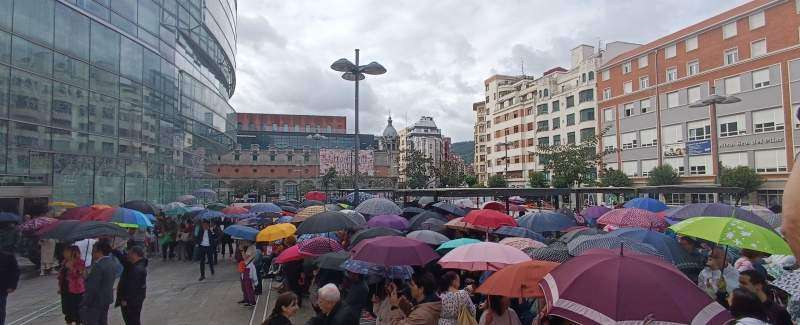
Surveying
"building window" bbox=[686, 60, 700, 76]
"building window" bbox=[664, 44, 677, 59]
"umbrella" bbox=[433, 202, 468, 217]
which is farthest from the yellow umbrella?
"building window" bbox=[664, 44, 677, 59]

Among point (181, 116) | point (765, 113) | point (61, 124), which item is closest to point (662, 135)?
point (765, 113)

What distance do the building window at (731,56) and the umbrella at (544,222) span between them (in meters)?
36.3

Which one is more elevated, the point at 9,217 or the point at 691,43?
the point at 691,43

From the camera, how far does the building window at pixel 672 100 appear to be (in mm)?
43688

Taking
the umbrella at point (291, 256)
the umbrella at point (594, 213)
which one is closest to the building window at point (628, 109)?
the umbrella at point (594, 213)

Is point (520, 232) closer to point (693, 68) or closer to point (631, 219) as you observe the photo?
point (631, 219)

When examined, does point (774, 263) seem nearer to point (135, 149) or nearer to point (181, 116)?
point (135, 149)

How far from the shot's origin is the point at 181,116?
3197 centimetres

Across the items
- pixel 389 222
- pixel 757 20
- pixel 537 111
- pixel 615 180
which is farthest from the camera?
pixel 537 111

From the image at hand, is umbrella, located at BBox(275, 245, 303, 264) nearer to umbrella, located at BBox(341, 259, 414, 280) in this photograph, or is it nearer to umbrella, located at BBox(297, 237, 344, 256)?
umbrella, located at BBox(297, 237, 344, 256)

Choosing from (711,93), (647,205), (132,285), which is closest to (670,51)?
(711,93)

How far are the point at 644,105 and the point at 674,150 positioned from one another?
5.75 metres

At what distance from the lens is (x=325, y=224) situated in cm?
1009

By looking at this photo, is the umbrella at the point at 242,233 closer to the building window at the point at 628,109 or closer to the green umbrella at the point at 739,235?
the green umbrella at the point at 739,235
